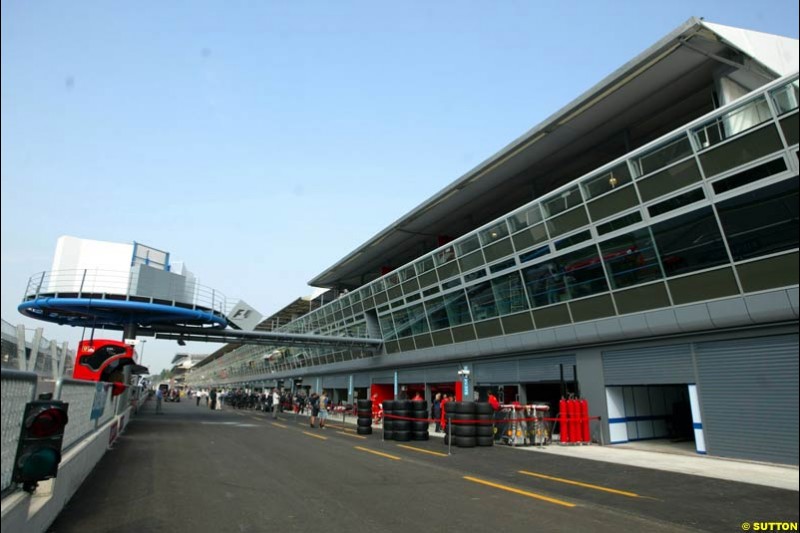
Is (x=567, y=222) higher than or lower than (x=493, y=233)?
lower

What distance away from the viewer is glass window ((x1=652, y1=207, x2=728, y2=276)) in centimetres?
1488

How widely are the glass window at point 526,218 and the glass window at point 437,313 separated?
28.0ft

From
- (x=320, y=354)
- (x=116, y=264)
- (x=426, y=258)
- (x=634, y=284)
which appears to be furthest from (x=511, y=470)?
(x=320, y=354)

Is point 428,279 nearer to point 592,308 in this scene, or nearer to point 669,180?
point 592,308

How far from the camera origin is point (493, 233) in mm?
24328

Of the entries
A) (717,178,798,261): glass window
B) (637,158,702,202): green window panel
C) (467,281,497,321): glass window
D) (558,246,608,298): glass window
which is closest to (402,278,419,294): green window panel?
(467,281,497,321): glass window

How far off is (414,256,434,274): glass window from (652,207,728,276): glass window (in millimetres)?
14885

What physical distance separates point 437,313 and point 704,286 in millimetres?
16997

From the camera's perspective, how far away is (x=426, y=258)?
98.3 ft

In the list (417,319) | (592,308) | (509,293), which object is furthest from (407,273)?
(592,308)

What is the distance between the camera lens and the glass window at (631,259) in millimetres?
16891

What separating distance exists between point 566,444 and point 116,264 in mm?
27035

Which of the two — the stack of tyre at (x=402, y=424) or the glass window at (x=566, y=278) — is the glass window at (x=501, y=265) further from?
the stack of tyre at (x=402, y=424)

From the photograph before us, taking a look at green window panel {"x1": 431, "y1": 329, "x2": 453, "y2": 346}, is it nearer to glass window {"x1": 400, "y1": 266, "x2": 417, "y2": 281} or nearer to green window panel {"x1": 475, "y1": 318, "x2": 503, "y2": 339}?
green window panel {"x1": 475, "y1": 318, "x2": 503, "y2": 339}
